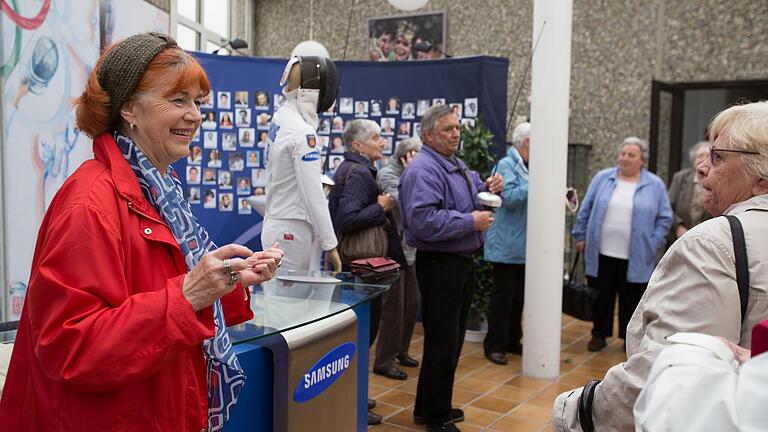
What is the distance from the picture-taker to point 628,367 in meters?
1.58

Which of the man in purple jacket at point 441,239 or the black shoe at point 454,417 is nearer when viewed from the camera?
the man in purple jacket at point 441,239

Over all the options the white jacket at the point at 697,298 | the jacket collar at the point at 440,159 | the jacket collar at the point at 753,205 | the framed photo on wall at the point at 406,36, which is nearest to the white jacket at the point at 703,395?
the white jacket at the point at 697,298

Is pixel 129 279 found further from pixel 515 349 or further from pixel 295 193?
pixel 515 349

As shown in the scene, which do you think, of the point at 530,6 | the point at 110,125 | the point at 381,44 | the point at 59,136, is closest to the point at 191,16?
the point at 381,44

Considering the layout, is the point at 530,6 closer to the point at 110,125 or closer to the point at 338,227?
the point at 338,227

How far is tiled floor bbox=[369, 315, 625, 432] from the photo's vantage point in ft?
13.0

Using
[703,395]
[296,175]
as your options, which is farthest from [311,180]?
[703,395]

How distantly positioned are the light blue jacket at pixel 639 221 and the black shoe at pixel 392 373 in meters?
1.78

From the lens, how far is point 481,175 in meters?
5.53

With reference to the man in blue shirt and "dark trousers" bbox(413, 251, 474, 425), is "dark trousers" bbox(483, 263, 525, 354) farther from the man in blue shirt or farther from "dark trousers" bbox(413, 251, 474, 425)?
"dark trousers" bbox(413, 251, 474, 425)

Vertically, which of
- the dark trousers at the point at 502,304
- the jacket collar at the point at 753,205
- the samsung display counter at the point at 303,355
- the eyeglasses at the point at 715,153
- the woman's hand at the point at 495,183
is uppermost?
the eyeglasses at the point at 715,153

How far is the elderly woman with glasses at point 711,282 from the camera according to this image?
1.48 metres

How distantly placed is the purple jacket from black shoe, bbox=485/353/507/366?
1766mm

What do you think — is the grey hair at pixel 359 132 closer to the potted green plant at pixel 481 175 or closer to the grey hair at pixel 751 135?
the potted green plant at pixel 481 175
